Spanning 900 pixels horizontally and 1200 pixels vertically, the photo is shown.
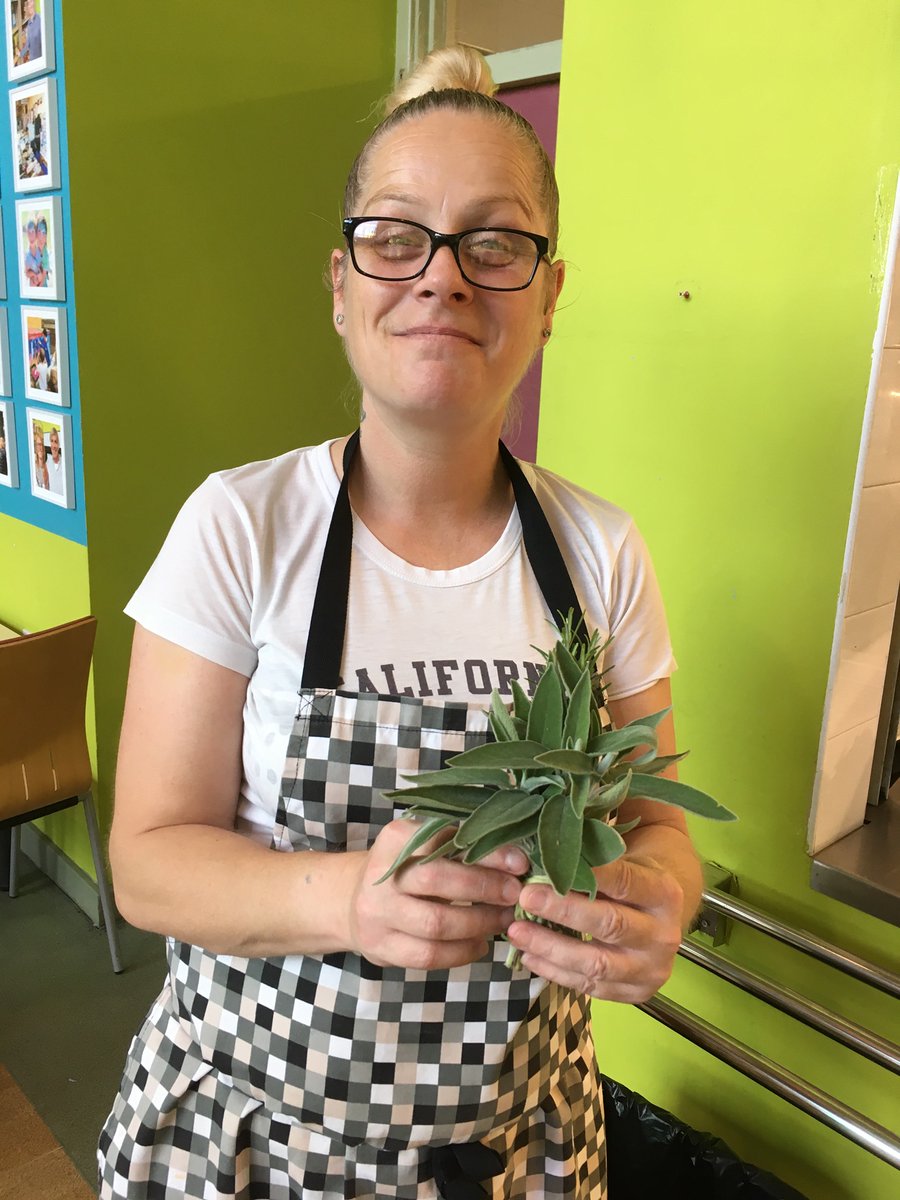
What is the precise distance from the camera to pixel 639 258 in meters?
1.35

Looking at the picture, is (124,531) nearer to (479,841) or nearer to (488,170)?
(488,170)

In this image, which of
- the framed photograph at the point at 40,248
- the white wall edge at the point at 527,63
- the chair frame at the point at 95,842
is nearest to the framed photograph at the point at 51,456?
the framed photograph at the point at 40,248

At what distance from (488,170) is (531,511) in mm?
337

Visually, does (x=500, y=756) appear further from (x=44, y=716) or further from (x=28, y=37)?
(x=28, y=37)

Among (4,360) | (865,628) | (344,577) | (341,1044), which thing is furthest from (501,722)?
(4,360)

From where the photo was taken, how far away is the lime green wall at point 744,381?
44.9 inches

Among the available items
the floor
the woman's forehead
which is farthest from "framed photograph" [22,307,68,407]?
the woman's forehead

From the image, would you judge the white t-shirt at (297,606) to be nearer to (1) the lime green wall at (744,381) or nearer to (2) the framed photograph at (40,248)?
(1) the lime green wall at (744,381)

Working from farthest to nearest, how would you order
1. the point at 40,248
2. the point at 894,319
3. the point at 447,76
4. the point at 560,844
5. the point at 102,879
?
the point at 102,879 → the point at 40,248 → the point at 894,319 → the point at 447,76 → the point at 560,844

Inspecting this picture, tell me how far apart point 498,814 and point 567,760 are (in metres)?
0.06

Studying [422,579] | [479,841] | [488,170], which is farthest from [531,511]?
[479,841]

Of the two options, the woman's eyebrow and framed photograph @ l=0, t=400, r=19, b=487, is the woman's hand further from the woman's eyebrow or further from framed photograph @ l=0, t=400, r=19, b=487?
framed photograph @ l=0, t=400, r=19, b=487

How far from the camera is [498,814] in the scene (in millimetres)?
615

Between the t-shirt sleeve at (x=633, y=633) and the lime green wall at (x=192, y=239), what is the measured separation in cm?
173
